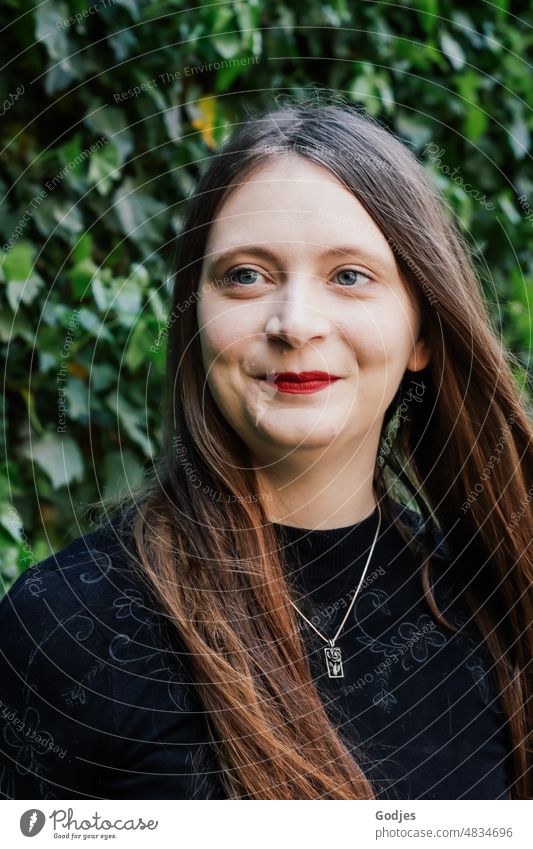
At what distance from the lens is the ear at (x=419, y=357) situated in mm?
1343

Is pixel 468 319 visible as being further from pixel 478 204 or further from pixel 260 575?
pixel 478 204

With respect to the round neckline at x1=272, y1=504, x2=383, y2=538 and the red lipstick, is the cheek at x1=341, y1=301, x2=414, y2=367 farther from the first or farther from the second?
the round neckline at x1=272, y1=504, x2=383, y2=538

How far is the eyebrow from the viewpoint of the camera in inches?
46.4

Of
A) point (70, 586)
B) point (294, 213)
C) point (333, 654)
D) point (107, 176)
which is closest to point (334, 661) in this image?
point (333, 654)

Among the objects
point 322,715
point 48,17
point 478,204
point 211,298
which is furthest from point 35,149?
point 322,715

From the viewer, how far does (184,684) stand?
116cm

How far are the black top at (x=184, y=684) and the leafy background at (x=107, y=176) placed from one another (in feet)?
2.29

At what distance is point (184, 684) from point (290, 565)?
0.71 ft

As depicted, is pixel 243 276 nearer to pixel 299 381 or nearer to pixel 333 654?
pixel 299 381

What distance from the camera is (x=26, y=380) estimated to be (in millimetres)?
2070

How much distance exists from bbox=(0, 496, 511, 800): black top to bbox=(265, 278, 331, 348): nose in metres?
0.27

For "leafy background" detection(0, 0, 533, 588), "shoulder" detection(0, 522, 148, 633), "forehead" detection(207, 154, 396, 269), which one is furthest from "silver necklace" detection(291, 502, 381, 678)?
"leafy background" detection(0, 0, 533, 588)

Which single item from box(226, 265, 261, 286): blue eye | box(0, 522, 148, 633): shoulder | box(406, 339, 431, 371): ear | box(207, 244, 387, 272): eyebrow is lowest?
box(0, 522, 148, 633): shoulder

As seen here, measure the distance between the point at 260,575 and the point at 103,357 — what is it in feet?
3.31
